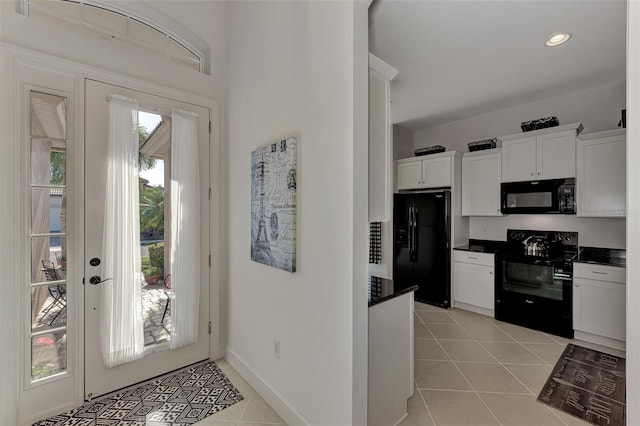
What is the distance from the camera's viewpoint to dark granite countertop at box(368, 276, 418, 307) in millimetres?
1651

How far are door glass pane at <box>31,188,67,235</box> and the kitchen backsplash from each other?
16.2 ft

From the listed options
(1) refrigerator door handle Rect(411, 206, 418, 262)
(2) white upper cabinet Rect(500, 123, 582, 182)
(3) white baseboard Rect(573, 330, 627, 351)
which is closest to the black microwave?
(2) white upper cabinet Rect(500, 123, 582, 182)

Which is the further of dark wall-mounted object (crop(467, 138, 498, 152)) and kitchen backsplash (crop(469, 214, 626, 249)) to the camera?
dark wall-mounted object (crop(467, 138, 498, 152))

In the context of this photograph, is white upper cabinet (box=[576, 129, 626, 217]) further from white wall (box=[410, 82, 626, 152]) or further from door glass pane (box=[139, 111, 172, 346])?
door glass pane (box=[139, 111, 172, 346])

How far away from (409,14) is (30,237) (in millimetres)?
3122

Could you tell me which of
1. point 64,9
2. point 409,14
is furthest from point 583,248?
point 64,9

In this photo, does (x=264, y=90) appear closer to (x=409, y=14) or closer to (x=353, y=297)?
(x=409, y=14)

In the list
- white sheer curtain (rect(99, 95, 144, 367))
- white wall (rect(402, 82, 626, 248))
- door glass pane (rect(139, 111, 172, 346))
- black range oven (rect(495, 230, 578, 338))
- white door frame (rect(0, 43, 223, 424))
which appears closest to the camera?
white door frame (rect(0, 43, 223, 424))

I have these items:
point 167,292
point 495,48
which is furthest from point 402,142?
point 167,292

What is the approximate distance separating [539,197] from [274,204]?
353cm

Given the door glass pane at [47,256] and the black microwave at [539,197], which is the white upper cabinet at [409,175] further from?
the door glass pane at [47,256]

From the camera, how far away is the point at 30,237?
6.10ft

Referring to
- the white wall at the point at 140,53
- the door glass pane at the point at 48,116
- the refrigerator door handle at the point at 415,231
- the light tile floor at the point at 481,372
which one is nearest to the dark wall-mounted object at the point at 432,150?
the refrigerator door handle at the point at 415,231

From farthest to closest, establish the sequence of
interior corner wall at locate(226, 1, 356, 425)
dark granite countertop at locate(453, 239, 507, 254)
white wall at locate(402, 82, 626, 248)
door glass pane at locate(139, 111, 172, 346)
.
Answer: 1. dark granite countertop at locate(453, 239, 507, 254)
2. white wall at locate(402, 82, 626, 248)
3. door glass pane at locate(139, 111, 172, 346)
4. interior corner wall at locate(226, 1, 356, 425)
